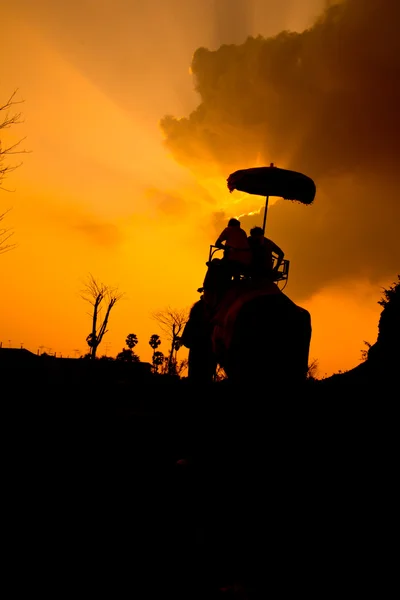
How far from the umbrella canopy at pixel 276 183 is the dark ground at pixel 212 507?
4.15 meters

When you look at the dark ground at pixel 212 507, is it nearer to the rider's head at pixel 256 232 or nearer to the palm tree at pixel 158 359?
the rider's head at pixel 256 232

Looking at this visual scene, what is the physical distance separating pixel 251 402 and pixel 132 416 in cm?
552

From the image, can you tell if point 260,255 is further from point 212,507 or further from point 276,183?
point 212,507

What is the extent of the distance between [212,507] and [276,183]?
231 inches

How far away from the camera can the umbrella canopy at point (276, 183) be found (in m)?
9.06

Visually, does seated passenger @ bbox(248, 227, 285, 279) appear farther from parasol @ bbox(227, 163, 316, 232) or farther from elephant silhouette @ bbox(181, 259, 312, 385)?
parasol @ bbox(227, 163, 316, 232)

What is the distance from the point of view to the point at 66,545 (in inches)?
161

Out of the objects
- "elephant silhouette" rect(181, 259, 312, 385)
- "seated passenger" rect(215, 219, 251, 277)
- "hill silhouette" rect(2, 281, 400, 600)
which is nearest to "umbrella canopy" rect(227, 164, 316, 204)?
"seated passenger" rect(215, 219, 251, 277)

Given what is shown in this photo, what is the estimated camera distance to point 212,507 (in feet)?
18.2

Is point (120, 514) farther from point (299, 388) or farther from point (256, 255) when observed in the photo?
point (256, 255)

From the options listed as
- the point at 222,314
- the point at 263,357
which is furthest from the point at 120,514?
the point at 222,314

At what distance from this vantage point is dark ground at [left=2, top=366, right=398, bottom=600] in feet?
12.5

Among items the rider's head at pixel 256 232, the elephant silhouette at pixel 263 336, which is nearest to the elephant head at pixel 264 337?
the elephant silhouette at pixel 263 336

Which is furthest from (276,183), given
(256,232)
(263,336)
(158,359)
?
(158,359)
